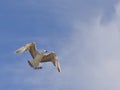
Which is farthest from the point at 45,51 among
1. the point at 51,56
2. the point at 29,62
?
the point at 29,62

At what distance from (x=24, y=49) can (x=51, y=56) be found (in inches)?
145

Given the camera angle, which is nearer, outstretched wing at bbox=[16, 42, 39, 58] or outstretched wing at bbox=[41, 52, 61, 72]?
outstretched wing at bbox=[41, 52, 61, 72]

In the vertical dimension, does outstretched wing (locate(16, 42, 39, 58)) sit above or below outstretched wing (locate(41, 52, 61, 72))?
above

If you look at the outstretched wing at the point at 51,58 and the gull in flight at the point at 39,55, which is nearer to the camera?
the gull in flight at the point at 39,55

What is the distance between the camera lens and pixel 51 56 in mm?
40000

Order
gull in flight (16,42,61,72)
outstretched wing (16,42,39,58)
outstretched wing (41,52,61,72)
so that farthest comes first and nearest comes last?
outstretched wing (16,42,39,58)
outstretched wing (41,52,61,72)
gull in flight (16,42,61,72)

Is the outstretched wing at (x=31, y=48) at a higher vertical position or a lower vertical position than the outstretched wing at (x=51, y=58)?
higher

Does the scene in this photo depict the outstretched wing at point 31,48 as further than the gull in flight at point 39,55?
Yes

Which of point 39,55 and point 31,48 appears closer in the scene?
point 39,55

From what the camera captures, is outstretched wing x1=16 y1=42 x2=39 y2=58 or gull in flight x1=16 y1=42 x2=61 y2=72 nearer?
gull in flight x1=16 y1=42 x2=61 y2=72

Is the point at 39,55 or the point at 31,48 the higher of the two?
the point at 31,48

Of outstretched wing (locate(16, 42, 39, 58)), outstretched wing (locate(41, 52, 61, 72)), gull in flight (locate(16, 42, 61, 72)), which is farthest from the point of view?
outstretched wing (locate(16, 42, 39, 58))

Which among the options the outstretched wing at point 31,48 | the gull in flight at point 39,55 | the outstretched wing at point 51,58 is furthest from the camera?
the outstretched wing at point 31,48

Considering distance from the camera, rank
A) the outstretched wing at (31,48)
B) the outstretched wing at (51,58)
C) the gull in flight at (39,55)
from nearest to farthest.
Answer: the gull in flight at (39,55)
the outstretched wing at (51,58)
the outstretched wing at (31,48)
